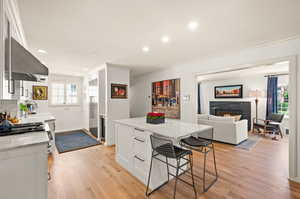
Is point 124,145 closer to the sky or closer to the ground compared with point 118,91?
closer to the ground

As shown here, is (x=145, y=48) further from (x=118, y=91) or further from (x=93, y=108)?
(x=93, y=108)

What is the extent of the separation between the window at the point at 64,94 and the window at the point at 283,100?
339 inches

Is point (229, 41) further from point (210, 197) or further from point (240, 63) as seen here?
point (210, 197)

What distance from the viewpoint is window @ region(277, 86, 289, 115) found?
524 cm

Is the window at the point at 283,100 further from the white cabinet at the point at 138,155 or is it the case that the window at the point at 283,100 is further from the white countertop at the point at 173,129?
the white cabinet at the point at 138,155

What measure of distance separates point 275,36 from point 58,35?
12.2ft

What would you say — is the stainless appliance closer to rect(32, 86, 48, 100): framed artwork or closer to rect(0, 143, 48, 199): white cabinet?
rect(0, 143, 48, 199): white cabinet

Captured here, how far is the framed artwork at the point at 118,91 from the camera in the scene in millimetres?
4043

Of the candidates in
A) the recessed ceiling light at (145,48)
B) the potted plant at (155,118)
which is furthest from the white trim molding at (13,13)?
the potted plant at (155,118)

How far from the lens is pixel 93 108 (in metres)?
4.98

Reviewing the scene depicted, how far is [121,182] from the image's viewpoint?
7.04ft

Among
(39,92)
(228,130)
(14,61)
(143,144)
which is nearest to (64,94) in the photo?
(39,92)

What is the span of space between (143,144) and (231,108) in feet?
19.0

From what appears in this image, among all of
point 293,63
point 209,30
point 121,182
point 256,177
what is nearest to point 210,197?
point 256,177
